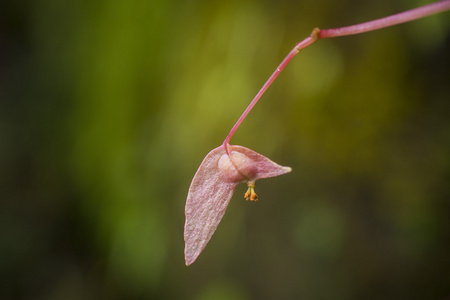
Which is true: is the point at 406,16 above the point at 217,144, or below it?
above

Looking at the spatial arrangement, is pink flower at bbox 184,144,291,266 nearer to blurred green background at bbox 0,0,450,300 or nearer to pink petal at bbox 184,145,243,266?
pink petal at bbox 184,145,243,266

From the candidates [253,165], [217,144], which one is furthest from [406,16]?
[217,144]

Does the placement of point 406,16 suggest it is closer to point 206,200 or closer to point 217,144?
point 206,200

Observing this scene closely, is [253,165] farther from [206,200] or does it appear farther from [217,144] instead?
[217,144]

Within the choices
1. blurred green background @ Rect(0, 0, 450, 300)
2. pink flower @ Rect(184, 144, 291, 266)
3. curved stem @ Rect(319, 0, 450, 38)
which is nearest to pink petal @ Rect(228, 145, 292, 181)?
pink flower @ Rect(184, 144, 291, 266)

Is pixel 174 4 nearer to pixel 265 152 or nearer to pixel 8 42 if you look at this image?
pixel 265 152

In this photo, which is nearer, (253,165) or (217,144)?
(253,165)
